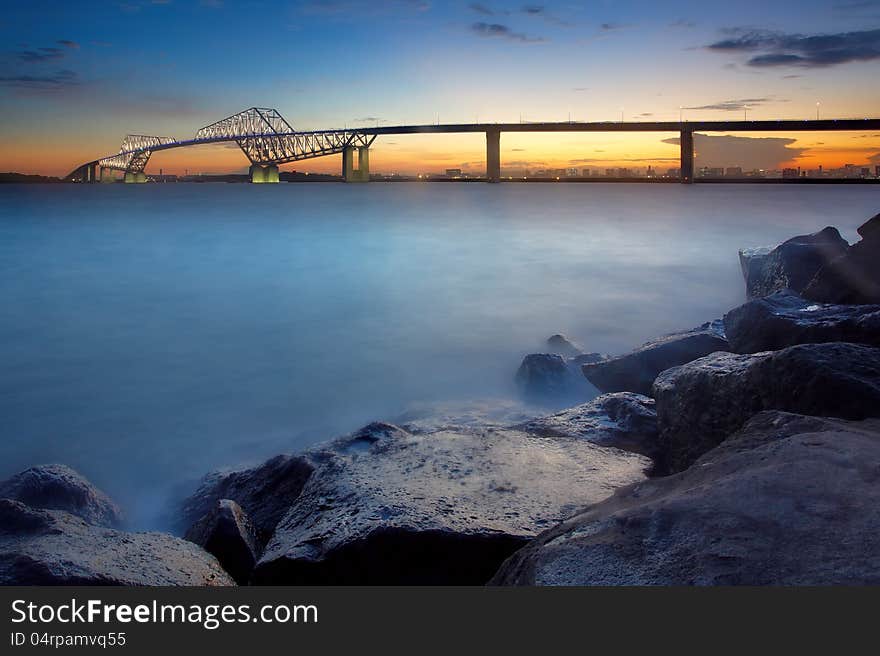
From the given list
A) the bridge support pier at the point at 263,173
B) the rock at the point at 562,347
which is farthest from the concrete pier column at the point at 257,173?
the rock at the point at 562,347

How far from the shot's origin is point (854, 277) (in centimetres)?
471

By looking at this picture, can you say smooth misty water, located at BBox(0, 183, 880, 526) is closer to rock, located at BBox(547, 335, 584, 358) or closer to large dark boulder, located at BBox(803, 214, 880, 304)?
rock, located at BBox(547, 335, 584, 358)

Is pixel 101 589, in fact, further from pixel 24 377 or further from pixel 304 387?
pixel 24 377

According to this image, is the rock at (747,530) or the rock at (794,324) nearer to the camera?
the rock at (747,530)

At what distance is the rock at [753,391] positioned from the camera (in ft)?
8.64

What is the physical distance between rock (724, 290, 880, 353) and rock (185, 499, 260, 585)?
3.09m

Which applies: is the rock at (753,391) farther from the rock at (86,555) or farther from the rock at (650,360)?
the rock at (86,555)

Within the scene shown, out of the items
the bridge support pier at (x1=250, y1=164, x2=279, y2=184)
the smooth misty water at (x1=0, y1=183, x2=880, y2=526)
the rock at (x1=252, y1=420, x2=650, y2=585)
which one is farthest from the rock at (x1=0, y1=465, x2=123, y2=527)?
the bridge support pier at (x1=250, y1=164, x2=279, y2=184)

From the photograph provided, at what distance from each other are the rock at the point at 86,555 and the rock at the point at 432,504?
11.0 inches

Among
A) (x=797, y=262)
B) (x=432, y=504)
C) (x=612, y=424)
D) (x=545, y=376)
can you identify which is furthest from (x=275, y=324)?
(x=432, y=504)

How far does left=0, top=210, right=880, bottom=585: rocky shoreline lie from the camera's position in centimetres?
165

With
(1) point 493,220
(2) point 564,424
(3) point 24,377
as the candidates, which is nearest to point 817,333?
(2) point 564,424

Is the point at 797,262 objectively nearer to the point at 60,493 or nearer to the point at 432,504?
the point at 432,504

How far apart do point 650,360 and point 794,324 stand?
4.00 ft
